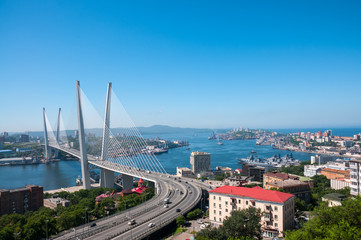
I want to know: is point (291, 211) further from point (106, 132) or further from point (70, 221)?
point (106, 132)

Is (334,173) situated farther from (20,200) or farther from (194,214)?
(20,200)

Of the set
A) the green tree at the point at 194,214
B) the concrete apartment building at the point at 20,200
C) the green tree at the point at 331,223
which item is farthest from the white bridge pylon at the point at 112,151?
the green tree at the point at 331,223

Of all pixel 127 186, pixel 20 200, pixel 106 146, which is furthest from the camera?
pixel 127 186

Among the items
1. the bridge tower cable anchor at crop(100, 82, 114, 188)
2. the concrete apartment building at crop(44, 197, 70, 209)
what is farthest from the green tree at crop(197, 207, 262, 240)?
the bridge tower cable anchor at crop(100, 82, 114, 188)

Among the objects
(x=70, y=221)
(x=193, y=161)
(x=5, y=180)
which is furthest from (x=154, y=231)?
(x=5, y=180)

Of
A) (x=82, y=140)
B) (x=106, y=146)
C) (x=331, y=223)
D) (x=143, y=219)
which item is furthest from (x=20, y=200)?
(x=331, y=223)

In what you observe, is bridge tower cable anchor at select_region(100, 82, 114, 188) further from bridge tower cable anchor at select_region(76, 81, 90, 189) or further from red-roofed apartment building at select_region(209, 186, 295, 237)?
red-roofed apartment building at select_region(209, 186, 295, 237)

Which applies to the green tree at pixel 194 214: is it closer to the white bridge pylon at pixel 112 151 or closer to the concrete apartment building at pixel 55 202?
the white bridge pylon at pixel 112 151
